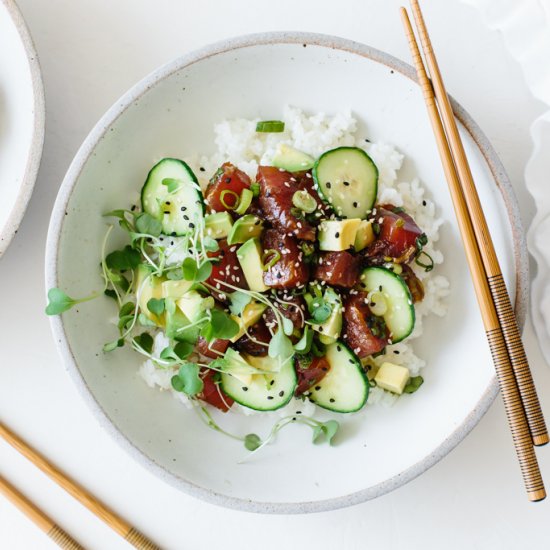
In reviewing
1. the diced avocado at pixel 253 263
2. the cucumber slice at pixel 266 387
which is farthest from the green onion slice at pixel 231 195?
the cucumber slice at pixel 266 387

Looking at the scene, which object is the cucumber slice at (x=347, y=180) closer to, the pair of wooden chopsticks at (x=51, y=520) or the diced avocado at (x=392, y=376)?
the diced avocado at (x=392, y=376)

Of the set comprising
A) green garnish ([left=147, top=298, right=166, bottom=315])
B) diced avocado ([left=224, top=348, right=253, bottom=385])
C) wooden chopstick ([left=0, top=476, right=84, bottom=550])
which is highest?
green garnish ([left=147, top=298, right=166, bottom=315])

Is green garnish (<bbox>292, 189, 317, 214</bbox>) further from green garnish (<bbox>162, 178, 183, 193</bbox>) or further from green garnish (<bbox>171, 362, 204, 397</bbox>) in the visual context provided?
green garnish (<bbox>171, 362, 204, 397</bbox>)

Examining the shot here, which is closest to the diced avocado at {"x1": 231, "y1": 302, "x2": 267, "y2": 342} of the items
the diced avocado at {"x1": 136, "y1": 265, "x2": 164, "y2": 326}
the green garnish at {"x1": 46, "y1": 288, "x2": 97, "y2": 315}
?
the diced avocado at {"x1": 136, "y1": 265, "x2": 164, "y2": 326}

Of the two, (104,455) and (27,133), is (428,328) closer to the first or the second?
(104,455)

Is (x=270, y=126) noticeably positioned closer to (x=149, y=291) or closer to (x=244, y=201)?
(x=244, y=201)

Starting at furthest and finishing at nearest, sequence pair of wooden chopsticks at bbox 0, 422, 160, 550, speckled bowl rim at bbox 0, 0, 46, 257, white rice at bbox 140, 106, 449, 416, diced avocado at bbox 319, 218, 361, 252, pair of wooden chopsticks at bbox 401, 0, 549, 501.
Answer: pair of wooden chopsticks at bbox 0, 422, 160, 550 < white rice at bbox 140, 106, 449, 416 < speckled bowl rim at bbox 0, 0, 46, 257 < diced avocado at bbox 319, 218, 361, 252 < pair of wooden chopsticks at bbox 401, 0, 549, 501

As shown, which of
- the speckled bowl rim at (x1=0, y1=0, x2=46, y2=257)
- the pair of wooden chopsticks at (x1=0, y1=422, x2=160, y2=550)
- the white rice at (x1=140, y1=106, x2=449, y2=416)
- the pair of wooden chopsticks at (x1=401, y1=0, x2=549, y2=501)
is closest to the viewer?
the pair of wooden chopsticks at (x1=401, y1=0, x2=549, y2=501)

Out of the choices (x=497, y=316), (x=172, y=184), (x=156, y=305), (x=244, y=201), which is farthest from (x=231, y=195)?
(x=497, y=316)
